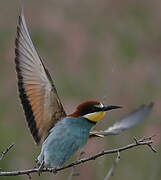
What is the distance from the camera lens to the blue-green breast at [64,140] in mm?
2467

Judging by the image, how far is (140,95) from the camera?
5336mm

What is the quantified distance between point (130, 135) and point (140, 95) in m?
0.85

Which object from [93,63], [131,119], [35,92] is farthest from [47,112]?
[93,63]

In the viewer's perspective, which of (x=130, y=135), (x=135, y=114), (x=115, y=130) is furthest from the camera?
(x=130, y=135)

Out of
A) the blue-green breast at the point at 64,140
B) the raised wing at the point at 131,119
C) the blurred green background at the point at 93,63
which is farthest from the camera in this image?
the blurred green background at the point at 93,63

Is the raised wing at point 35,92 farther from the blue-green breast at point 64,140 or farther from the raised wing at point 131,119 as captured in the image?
the raised wing at point 131,119

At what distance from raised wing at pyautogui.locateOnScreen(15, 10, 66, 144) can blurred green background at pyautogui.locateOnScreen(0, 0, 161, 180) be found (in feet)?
4.12

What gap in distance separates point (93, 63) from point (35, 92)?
3.37m

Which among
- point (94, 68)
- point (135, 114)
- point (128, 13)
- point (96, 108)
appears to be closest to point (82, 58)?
point (94, 68)

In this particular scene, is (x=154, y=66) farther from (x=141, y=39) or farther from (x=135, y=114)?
(x=135, y=114)

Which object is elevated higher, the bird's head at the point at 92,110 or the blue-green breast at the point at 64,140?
the bird's head at the point at 92,110

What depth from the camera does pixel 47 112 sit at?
2525 mm

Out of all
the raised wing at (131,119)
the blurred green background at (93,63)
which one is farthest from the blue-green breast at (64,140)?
the blurred green background at (93,63)

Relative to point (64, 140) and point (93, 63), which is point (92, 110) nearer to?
point (64, 140)
